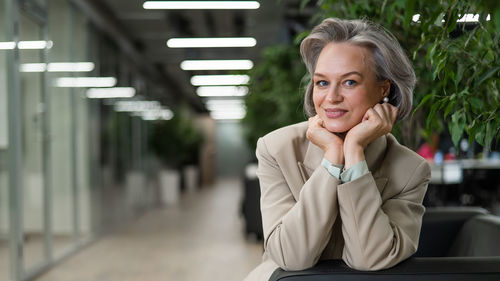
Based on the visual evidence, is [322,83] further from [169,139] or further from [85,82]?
[169,139]

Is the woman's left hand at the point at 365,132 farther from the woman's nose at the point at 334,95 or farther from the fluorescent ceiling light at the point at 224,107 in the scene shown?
the fluorescent ceiling light at the point at 224,107

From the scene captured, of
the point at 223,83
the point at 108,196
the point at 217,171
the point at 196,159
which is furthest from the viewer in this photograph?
the point at 217,171

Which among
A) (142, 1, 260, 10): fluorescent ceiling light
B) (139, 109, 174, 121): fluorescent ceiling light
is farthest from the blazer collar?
(139, 109, 174, 121): fluorescent ceiling light

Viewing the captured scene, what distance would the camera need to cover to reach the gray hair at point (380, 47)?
168 cm

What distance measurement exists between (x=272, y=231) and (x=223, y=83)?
13.3 meters

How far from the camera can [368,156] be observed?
1.77 m

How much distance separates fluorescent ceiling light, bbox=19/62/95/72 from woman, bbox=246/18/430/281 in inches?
158

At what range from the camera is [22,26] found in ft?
17.1

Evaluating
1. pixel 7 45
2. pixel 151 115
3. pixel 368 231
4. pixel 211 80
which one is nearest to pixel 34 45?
pixel 7 45

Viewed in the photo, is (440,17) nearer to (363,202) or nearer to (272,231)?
(363,202)

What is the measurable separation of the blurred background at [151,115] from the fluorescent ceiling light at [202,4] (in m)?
0.04

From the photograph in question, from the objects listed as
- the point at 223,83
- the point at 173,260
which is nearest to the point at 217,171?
the point at 223,83

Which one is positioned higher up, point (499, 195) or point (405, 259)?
point (405, 259)

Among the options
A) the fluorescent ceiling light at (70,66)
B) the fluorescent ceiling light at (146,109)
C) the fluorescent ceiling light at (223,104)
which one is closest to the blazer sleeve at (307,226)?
the fluorescent ceiling light at (70,66)
